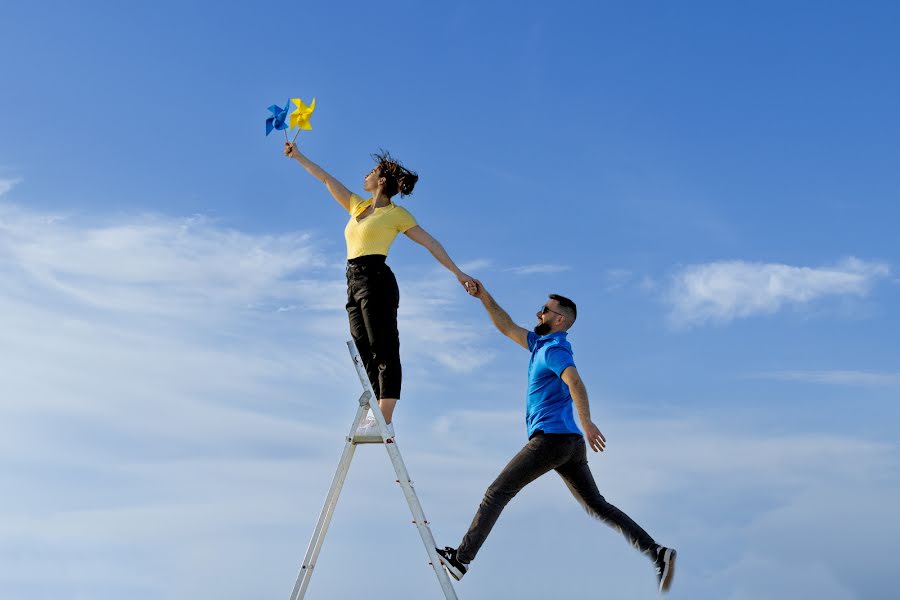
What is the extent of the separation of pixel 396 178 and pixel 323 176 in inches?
26.6

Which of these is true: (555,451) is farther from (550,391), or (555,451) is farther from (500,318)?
(500,318)

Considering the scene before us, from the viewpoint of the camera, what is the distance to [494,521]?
6832mm

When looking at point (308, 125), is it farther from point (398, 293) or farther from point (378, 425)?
point (378, 425)

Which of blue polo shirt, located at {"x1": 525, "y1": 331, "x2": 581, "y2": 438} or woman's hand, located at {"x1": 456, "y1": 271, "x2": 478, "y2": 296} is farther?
woman's hand, located at {"x1": 456, "y1": 271, "x2": 478, "y2": 296}

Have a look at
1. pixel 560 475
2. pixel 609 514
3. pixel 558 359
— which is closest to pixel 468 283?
pixel 558 359

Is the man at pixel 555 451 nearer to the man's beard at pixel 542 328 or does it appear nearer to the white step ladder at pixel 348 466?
the man's beard at pixel 542 328

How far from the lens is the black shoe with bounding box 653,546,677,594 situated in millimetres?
6969

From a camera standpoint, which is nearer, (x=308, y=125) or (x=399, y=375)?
(x=399, y=375)

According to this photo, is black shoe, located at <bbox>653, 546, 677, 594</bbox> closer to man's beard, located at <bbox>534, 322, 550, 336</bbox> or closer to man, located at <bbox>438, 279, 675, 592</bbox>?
man, located at <bbox>438, 279, 675, 592</bbox>

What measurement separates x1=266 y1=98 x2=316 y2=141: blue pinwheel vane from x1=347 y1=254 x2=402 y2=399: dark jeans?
1.32m

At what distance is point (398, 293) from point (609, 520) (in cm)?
234

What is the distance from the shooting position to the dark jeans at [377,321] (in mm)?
7039

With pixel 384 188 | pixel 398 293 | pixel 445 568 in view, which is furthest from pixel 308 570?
pixel 384 188

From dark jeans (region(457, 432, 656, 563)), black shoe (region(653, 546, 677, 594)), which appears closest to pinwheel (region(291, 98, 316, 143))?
dark jeans (region(457, 432, 656, 563))
